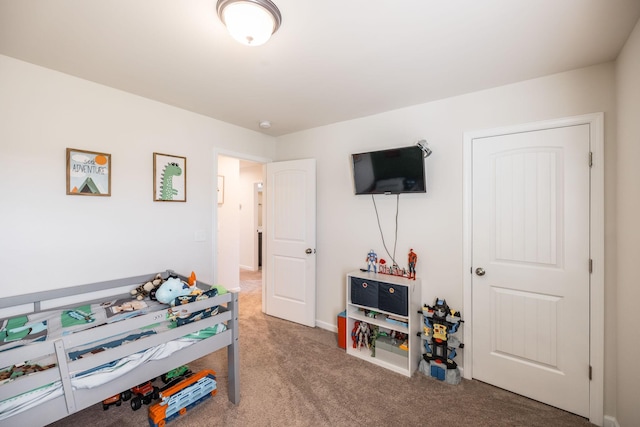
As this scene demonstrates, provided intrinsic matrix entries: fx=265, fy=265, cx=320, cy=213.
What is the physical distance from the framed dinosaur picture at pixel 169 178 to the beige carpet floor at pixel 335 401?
5.22 ft

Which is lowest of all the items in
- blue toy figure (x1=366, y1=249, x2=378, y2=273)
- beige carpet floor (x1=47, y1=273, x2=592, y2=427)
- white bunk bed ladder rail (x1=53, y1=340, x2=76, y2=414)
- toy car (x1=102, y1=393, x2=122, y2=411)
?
beige carpet floor (x1=47, y1=273, x2=592, y2=427)

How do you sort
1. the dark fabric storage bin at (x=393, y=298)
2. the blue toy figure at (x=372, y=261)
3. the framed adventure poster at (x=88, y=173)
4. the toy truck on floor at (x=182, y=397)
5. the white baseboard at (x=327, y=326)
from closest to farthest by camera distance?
the toy truck on floor at (x=182, y=397) → the framed adventure poster at (x=88, y=173) → the dark fabric storage bin at (x=393, y=298) → the blue toy figure at (x=372, y=261) → the white baseboard at (x=327, y=326)

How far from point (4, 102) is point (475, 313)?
3.79 meters

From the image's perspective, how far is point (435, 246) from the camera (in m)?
2.45

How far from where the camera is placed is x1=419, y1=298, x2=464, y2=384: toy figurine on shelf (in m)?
2.21

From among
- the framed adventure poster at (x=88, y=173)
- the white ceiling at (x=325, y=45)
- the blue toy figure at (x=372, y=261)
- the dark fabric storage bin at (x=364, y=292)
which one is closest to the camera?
the white ceiling at (x=325, y=45)

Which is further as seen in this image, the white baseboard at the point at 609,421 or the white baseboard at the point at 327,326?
the white baseboard at the point at 327,326

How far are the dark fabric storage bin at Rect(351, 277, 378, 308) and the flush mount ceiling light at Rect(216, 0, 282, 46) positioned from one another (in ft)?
6.80

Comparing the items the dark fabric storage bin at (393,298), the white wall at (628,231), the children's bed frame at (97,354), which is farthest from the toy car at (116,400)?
the white wall at (628,231)

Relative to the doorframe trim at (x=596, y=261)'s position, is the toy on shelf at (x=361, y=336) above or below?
below

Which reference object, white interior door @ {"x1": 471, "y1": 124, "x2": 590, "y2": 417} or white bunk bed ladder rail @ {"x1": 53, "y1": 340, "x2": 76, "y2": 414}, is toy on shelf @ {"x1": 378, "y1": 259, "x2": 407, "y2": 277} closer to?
white interior door @ {"x1": 471, "y1": 124, "x2": 590, "y2": 417}

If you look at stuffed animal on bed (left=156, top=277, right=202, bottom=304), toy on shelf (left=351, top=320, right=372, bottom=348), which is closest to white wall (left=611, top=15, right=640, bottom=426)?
toy on shelf (left=351, top=320, right=372, bottom=348)

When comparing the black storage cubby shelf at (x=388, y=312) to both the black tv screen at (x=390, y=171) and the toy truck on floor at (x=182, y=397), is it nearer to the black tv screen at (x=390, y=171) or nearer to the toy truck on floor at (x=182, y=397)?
the black tv screen at (x=390, y=171)

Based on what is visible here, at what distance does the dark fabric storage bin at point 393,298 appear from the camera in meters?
2.30
